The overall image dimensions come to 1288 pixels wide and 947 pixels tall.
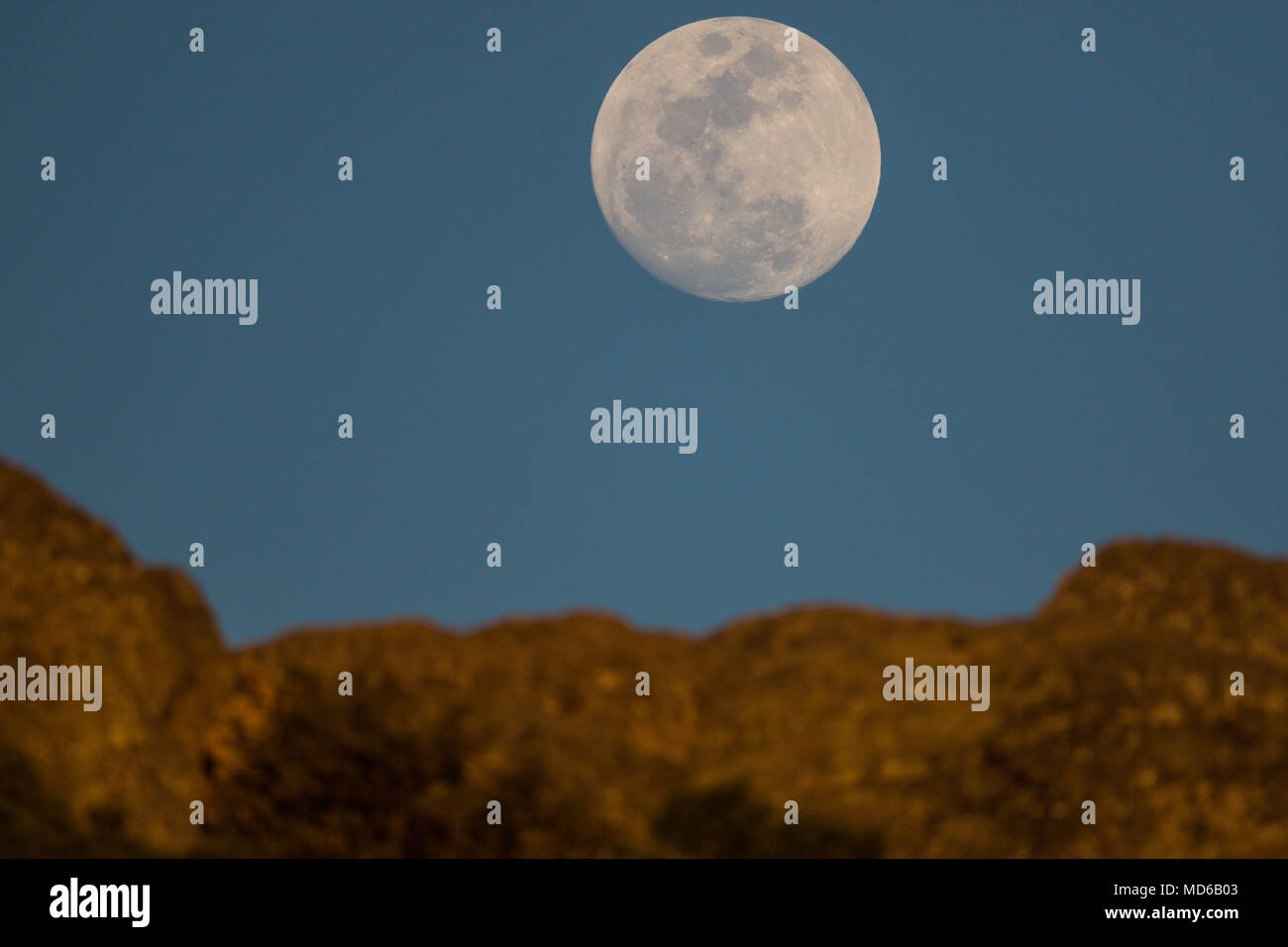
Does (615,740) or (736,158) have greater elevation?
(736,158)

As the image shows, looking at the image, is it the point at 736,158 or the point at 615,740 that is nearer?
the point at 615,740

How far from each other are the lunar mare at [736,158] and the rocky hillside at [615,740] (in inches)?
419

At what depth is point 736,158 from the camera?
3381cm

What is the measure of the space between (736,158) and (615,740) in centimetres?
1484

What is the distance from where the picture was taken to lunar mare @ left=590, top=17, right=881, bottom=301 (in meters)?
34.0

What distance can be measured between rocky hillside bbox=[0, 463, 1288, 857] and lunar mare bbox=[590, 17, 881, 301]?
10637 millimetres

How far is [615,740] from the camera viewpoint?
3189 cm

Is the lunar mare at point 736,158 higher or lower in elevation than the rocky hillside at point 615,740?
higher

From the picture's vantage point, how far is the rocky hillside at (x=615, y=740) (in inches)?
1128

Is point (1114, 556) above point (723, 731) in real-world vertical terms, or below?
above
